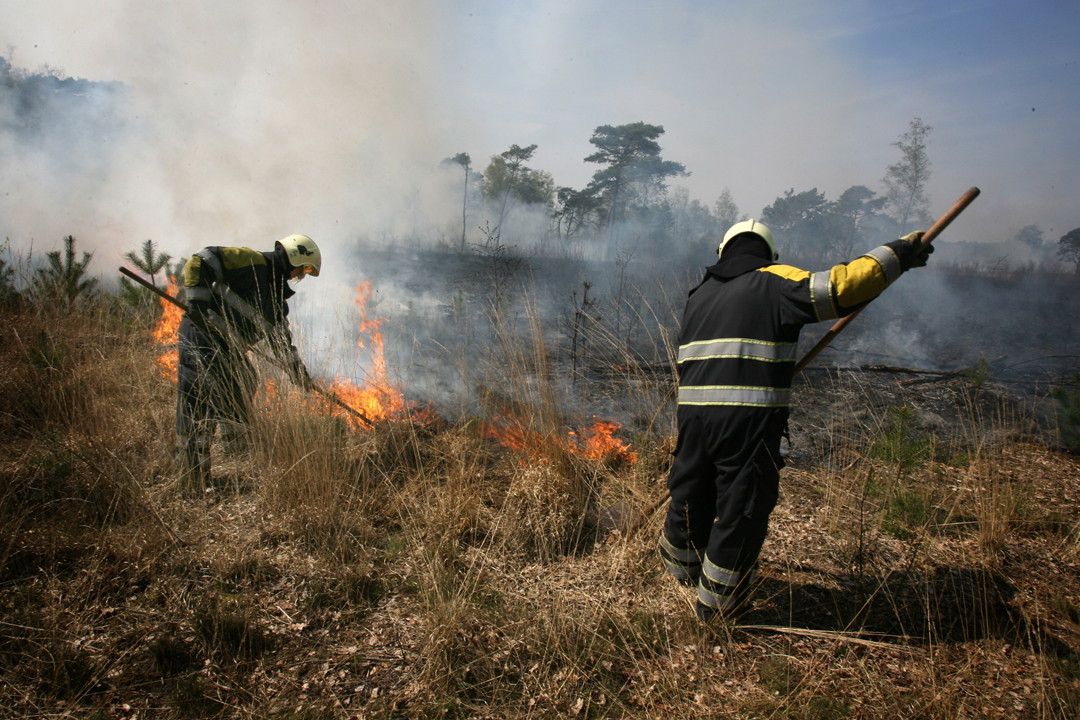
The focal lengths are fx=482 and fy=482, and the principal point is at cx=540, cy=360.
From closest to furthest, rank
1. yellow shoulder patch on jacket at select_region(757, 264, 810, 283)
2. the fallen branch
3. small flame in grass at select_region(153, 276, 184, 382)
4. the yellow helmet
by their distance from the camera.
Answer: yellow shoulder patch on jacket at select_region(757, 264, 810, 283) < the fallen branch < the yellow helmet < small flame in grass at select_region(153, 276, 184, 382)

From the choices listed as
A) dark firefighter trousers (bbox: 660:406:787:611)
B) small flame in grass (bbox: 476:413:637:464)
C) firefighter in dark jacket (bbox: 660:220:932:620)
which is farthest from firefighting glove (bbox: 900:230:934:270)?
small flame in grass (bbox: 476:413:637:464)

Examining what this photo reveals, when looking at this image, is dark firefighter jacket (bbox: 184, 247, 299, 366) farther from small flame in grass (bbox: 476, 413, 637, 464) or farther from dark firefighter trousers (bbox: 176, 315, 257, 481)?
small flame in grass (bbox: 476, 413, 637, 464)

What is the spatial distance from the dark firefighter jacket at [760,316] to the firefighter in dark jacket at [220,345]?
9.46 feet

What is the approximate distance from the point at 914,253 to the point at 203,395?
4.88 meters

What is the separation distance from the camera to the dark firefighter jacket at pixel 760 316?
2102 mm

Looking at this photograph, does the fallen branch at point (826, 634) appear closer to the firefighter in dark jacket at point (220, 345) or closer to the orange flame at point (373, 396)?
the orange flame at point (373, 396)

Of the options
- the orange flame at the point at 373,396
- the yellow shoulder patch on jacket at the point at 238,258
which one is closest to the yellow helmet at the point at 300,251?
the yellow shoulder patch on jacket at the point at 238,258

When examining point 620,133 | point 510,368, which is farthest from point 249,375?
point 620,133

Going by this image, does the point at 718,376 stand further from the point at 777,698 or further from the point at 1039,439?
the point at 1039,439

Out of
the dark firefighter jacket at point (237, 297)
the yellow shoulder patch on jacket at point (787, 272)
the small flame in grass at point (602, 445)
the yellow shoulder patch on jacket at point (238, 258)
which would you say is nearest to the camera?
the yellow shoulder patch on jacket at point (787, 272)

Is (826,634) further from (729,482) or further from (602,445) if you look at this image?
(602,445)

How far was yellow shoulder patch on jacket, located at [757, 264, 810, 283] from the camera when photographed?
2266mm

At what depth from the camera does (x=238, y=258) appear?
14.1ft

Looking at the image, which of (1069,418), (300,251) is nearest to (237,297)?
(300,251)
